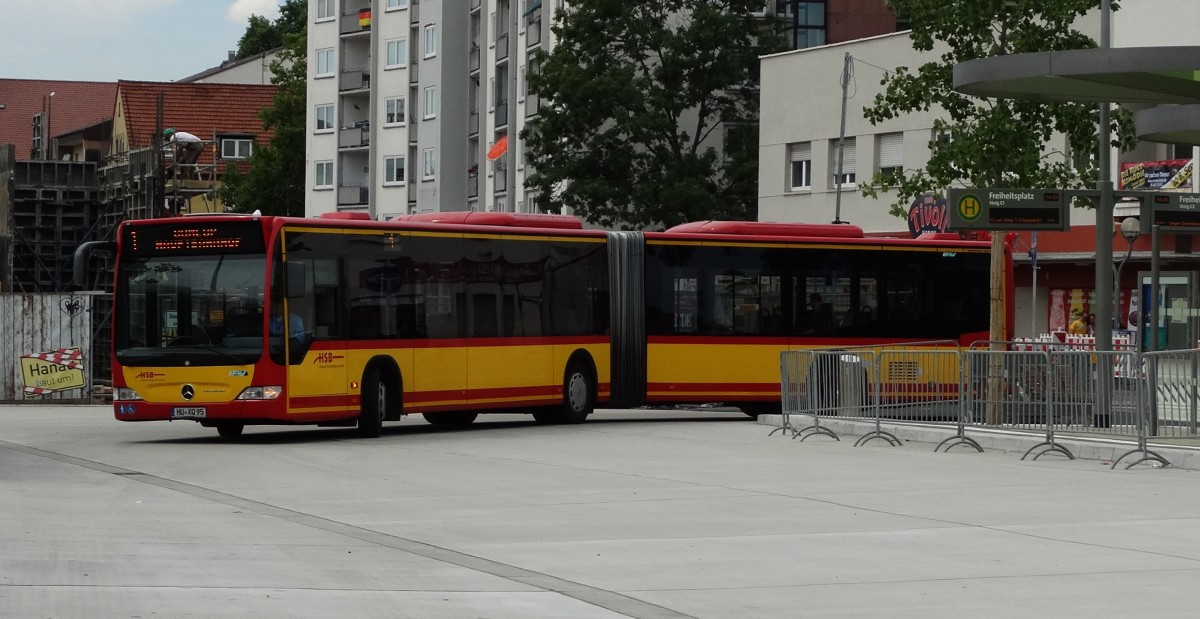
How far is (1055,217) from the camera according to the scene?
24.4 m

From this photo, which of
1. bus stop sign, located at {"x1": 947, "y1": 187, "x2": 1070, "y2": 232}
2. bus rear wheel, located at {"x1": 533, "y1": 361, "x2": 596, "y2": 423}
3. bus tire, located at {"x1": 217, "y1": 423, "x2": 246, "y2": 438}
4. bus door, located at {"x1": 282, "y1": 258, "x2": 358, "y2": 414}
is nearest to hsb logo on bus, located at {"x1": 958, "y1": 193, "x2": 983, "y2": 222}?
bus stop sign, located at {"x1": 947, "y1": 187, "x2": 1070, "y2": 232}

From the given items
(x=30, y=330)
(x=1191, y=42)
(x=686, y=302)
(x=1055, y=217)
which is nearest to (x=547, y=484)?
(x=1055, y=217)

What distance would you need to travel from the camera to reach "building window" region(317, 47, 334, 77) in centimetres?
9125

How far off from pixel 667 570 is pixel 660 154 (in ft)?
144

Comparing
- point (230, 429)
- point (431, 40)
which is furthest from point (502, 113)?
point (230, 429)

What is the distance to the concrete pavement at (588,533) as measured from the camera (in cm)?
973

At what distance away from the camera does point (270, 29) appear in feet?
391

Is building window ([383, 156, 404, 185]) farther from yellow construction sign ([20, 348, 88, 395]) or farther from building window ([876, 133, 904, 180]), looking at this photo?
yellow construction sign ([20, 348, 88, 395])

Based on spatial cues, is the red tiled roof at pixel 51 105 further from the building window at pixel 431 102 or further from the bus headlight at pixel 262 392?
the bus headlight at pixel 262 392

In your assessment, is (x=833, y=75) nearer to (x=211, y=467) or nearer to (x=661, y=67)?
(x=661, y=67)

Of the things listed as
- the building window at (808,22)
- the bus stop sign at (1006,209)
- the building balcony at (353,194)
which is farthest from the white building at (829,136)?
the building balcony at (353,194)

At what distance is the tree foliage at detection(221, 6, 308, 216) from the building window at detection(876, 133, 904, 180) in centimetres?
4616

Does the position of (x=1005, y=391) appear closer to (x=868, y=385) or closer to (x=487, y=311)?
(x=868, y=385)

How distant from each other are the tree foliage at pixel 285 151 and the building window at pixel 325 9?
3.42m
